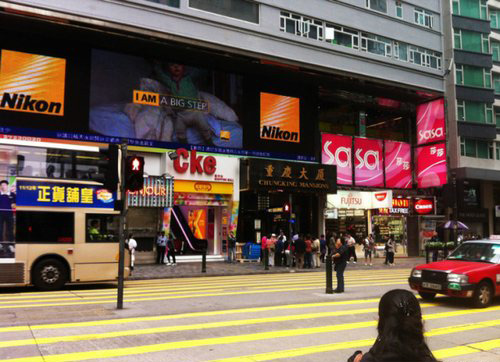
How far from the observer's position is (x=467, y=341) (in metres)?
7.68

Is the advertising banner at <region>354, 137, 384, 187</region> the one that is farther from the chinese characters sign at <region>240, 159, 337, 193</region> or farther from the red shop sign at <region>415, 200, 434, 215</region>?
the chinese characters sign at <region>240, 159, 337, 193</region>

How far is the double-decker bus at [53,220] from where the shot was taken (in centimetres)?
1374

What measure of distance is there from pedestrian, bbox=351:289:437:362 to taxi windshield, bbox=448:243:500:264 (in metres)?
10.6

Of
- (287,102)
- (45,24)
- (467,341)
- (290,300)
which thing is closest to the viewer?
(467,341)

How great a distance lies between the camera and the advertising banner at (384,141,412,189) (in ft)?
112

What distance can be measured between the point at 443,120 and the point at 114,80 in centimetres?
2325

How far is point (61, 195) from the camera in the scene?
14461 mm

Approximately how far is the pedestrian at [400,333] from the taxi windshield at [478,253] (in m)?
10.6

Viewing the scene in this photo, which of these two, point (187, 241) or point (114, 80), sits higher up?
point (114, 80)

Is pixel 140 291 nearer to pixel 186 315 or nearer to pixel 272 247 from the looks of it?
pixel 186 315

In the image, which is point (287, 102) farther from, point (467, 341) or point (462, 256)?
point (467, 341)

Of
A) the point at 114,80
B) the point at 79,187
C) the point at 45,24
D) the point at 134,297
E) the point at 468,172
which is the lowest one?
the point at 134,297

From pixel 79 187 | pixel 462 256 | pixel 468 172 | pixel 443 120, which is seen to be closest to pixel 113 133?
pixel 79 187

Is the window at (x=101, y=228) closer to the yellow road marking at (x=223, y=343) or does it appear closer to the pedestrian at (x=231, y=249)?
the yellow road marking at (x=223, y=343)
